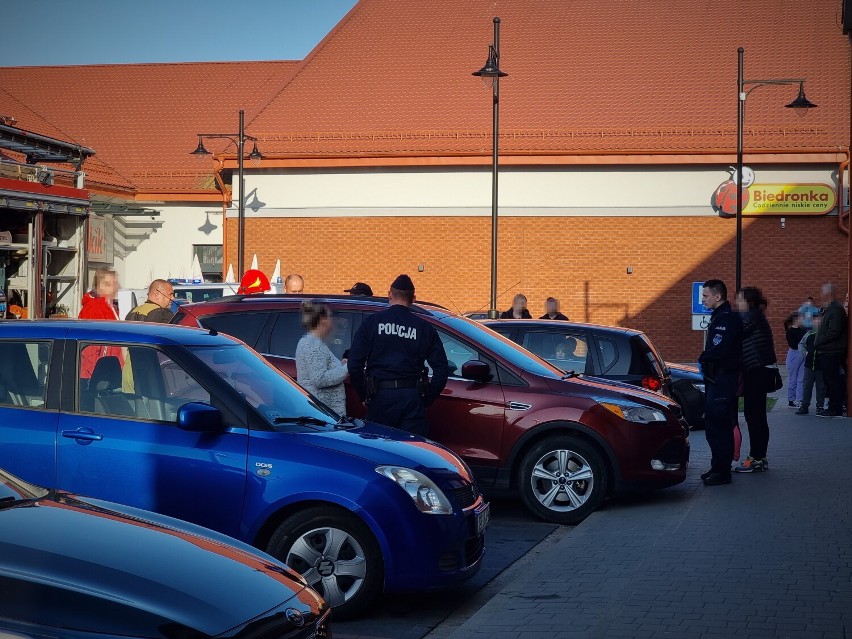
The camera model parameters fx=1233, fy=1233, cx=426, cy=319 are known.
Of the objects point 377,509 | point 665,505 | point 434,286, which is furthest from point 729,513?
point 434,286

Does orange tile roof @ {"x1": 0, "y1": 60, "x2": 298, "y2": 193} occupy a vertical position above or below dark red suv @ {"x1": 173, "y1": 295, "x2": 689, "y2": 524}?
above

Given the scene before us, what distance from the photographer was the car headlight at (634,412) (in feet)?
32.5

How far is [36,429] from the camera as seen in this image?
262 inches

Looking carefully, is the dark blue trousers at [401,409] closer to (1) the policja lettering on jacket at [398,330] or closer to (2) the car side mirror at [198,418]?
(1) the policja lettering on jacket at [398,330]

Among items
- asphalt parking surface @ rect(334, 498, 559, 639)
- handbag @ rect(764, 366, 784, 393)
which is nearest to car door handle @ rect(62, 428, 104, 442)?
asphalt parking surface @ rect(334, 498, 559, 639)

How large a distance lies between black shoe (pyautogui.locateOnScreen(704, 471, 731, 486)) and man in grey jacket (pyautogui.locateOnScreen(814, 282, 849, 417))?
719 cm

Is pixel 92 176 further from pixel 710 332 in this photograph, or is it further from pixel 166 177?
pixel 710 332

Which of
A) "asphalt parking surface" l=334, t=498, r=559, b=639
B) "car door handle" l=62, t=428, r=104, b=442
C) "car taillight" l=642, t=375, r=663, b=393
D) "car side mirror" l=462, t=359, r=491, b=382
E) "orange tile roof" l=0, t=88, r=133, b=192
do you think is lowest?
"asphalt parking surface" l=334, t=498, r=559, b=639

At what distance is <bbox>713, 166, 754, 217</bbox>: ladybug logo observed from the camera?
32594 mm

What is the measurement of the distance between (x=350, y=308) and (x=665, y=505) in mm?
3150

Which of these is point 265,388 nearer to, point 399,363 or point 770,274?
point 399,363

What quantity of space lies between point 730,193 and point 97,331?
27.7m

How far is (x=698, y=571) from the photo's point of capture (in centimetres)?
Answer: 738

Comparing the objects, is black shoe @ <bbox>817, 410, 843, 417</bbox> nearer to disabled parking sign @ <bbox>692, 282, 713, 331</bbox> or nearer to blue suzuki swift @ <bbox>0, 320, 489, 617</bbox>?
disabled parking sign @ <bbox>692, 282, 713, 331</bbox>
